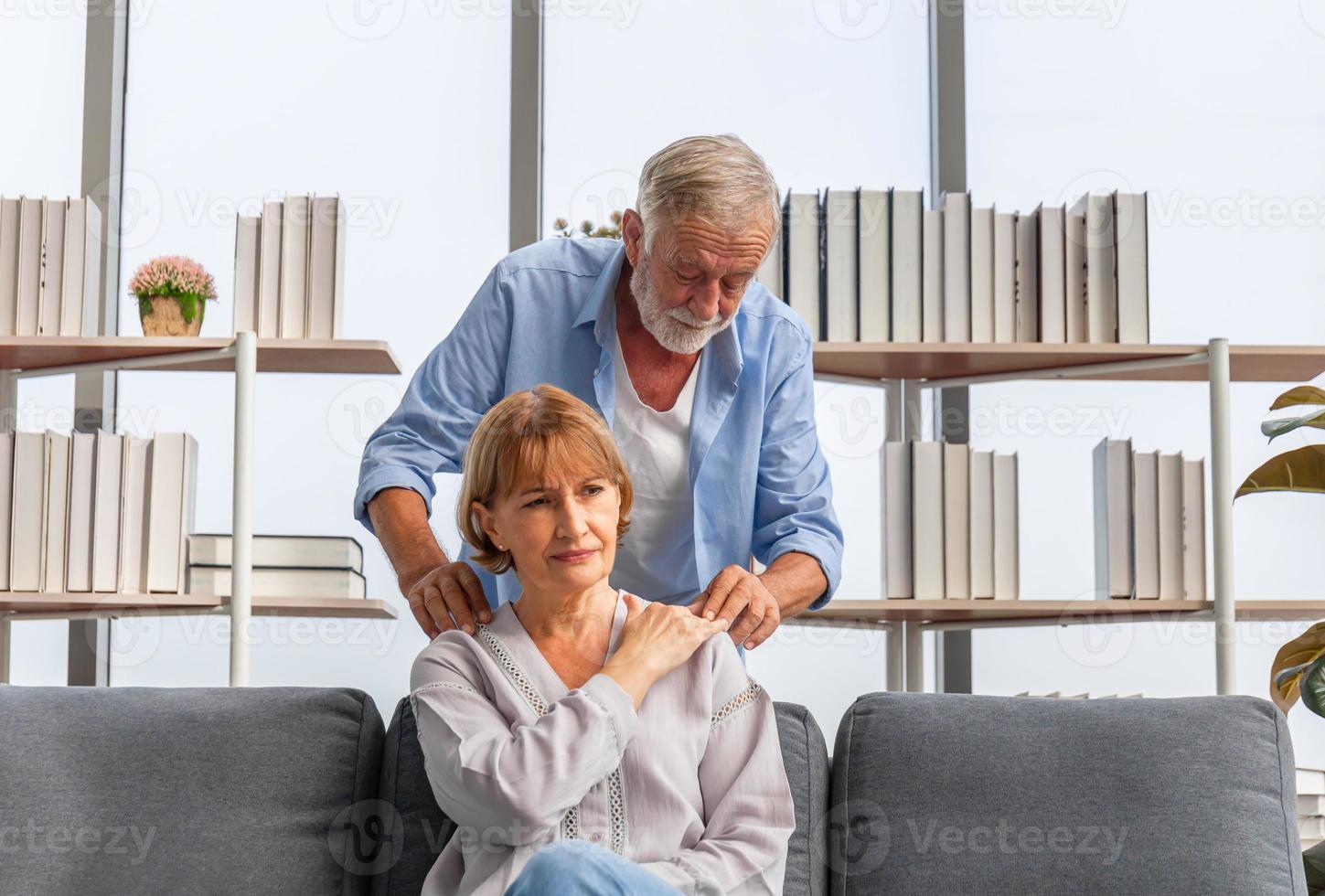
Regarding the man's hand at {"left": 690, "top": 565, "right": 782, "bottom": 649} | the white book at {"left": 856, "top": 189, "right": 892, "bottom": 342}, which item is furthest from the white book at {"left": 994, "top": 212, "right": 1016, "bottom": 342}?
the man's hand at {"left": 690, "top": 565, "right": 782, "bottom": 649}

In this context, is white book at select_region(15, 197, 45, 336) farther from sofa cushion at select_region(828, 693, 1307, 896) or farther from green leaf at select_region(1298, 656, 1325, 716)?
green leaf at select_region(1298, 656, 1325, 716)

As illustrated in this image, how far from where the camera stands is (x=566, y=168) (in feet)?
10.7

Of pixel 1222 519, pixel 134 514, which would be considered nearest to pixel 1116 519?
pixel 1222 519

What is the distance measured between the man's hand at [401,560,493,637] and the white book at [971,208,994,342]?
150 cm

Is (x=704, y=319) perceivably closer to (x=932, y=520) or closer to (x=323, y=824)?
(x=323, y=824)

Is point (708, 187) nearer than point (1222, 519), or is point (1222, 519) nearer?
point (708, 187)

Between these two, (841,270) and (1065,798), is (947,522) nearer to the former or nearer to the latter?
(841,270)

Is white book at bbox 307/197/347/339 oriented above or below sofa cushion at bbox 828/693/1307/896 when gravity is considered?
above

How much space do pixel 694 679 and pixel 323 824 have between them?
491 millimetres

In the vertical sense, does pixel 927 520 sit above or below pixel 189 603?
above

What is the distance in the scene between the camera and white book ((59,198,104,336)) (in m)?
2.83

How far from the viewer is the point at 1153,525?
272 centimetres

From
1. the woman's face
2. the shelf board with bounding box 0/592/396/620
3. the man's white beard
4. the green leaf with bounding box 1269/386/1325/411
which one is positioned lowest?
the shelf board with bounding box 0/592/396/620

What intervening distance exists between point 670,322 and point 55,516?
1596 mm
